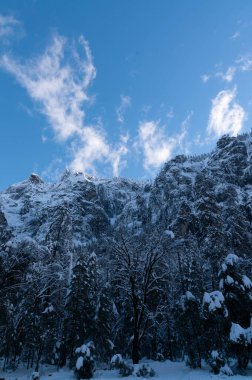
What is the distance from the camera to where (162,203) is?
404 feet

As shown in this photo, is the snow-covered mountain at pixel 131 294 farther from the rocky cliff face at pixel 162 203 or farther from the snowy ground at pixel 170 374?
the snowy ground at pixel 170 374

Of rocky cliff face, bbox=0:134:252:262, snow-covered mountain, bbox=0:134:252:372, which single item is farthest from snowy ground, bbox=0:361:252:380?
rocky cliff face, bbox=0:134:252:262

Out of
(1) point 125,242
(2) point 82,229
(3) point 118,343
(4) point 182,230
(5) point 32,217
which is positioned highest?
(5) point 32,217

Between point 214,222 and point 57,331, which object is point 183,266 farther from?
point 57,331

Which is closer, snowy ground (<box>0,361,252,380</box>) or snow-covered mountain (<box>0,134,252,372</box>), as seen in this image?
snowy ground (<box>0,361,252,380</box>)

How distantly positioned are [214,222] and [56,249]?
80.4ft

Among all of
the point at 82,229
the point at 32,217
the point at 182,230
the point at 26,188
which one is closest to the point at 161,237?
the point at 182,230

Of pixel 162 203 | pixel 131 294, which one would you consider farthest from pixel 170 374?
pixel 162 203

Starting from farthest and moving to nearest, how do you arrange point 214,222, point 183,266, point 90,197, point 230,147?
1. point 90,197
2. point 230,147
3. point 214,222
4. point 183,266

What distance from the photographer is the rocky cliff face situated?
5234 centimetres

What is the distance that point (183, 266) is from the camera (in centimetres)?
3822

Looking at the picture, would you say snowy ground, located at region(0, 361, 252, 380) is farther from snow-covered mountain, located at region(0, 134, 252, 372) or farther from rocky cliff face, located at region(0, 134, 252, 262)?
rocky cliff face, located at region(0, 134, 252, 262)

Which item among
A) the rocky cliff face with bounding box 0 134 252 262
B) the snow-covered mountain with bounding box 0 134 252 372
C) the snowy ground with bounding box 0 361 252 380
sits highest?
the rocky cliff face with bounding box 0 134 252 262

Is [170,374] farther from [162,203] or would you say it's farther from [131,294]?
[162,203]
